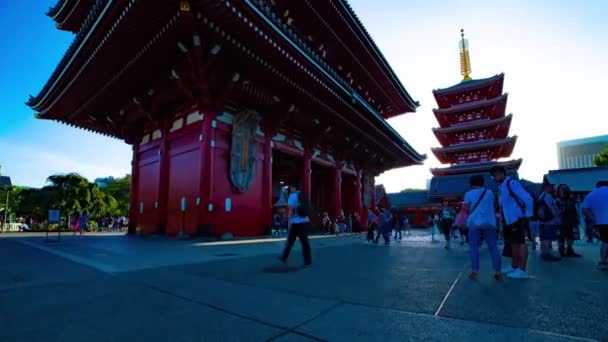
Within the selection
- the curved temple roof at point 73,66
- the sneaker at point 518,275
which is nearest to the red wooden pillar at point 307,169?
the curved temple roof at point 73,66

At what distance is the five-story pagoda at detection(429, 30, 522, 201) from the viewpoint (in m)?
25.9

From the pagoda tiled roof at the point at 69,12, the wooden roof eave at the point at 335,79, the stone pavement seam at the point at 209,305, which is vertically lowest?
the stone pavement seam at the point at 209,305

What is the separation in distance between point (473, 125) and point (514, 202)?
26976 millimetres

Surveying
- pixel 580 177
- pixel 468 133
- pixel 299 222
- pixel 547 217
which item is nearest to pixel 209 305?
pixel 299 222

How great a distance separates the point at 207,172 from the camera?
9.72m

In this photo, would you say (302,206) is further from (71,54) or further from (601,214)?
(71,54)

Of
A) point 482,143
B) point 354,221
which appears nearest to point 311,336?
point 354,221

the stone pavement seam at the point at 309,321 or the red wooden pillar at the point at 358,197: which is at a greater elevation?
the red wooden pillar at the point at 358,197

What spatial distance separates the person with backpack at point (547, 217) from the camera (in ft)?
17.2

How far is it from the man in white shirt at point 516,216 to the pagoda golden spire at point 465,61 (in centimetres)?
3052

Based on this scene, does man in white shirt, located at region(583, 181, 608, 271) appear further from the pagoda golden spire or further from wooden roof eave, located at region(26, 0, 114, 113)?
the pagoda golden spire

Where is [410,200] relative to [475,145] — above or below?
below

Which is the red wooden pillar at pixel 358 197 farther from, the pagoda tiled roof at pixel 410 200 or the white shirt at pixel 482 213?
the pagoda tiled roof at pixel 410 200

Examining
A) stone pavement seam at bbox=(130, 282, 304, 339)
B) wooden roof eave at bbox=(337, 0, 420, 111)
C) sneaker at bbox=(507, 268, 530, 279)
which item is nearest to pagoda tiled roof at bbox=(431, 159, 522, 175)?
wooden roof eave at bbox=(337, 0, 420, 111)
